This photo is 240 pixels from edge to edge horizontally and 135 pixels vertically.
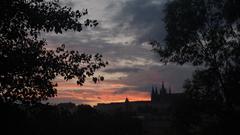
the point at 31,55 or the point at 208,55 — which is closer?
the point at 31,55

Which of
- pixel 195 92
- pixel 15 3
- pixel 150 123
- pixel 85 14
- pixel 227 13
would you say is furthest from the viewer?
pixel 150 123

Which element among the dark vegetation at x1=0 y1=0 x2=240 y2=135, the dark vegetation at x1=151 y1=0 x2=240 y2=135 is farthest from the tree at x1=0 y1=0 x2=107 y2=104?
the dark vegetation at x1=151 y1=0 x2=240 y2=135

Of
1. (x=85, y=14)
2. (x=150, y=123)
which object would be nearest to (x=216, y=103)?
(x=85, y=14)

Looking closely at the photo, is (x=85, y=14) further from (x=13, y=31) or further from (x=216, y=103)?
(x=216, y=103)

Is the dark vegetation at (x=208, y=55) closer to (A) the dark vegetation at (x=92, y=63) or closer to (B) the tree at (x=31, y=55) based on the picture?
(A) the dark vegetation at (x=92, y=63)

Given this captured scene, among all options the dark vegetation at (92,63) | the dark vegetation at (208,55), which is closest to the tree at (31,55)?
the dark vegetation at (92,63)

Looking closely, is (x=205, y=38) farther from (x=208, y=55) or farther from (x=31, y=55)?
(x=31, y=55)

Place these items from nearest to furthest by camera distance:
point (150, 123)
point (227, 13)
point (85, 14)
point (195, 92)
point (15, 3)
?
point (15, 3) < point (85, 14) < point (227, 13) < point (195, 92) < point (150, 123)

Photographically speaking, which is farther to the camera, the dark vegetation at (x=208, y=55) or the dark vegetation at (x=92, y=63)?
the dark vegetation at (x=208, y=55)

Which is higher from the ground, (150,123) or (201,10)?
(201,10)

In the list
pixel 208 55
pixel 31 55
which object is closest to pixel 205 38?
pixel 208 55

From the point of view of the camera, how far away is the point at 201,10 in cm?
3631

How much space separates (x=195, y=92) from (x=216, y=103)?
2.31 metres

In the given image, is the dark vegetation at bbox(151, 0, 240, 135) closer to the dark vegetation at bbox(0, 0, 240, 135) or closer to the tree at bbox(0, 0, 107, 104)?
the dark vegetation at bbox(0, 0, 240, 135)
